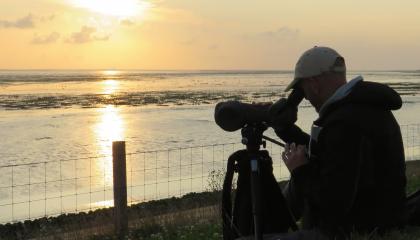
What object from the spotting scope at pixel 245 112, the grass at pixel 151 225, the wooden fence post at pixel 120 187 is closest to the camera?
the spotting scope at pixel 245 112

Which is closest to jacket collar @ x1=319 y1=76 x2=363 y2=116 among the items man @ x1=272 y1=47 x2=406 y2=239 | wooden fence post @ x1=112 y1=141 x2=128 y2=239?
man @ x1=272 y1=47 x2=406 y2=239

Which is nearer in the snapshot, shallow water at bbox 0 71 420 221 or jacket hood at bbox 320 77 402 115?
jacket hood at bbox 320 77 402 115

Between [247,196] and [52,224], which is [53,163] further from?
[247,196]

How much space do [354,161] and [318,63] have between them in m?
0.53

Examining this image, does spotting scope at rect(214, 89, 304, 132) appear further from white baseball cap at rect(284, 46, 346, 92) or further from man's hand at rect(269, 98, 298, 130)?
white baseball cap at rect(284, 46, 346, 92)

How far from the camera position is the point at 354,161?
2848 mm

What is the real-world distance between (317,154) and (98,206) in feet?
27.1

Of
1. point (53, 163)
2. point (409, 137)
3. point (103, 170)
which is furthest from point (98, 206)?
point (409, 137)

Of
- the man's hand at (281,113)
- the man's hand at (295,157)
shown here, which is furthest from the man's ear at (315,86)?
the man's hand at (295,157)

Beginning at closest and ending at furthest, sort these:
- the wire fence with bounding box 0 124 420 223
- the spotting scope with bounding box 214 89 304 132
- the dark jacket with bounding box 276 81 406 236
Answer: the dark jacket with bounding box 276 81 406 236
the spotting scope with bounding box 214 89 304 132
the wire fence with bounding box 0 124 420 223

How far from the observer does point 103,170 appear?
13.4 metres

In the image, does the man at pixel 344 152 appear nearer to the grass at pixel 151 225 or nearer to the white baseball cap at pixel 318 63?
the white baseball cap at pixel 318 63

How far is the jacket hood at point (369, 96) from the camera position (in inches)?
114

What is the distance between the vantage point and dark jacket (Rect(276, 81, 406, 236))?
2850 millimetres
